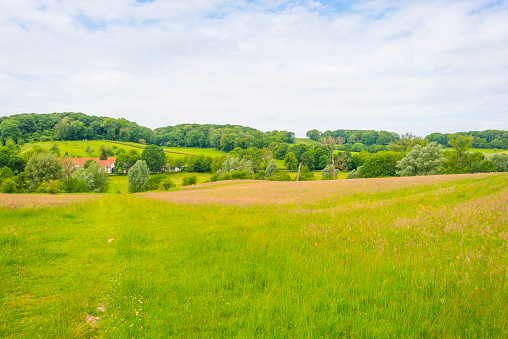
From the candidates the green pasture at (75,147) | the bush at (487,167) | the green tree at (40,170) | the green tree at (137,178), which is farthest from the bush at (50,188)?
the bush at (487,167)

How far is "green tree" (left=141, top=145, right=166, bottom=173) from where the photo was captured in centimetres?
12450

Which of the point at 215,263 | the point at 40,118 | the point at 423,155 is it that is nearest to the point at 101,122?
the point at 40,118

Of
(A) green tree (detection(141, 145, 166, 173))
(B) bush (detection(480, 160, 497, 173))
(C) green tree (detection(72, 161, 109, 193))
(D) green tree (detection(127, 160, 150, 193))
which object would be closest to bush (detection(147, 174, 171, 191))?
(D) green tree (detection(127, 160, 150, 193))

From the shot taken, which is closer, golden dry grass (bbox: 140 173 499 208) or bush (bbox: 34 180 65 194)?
golden dry grass (bbox: 140 173 499 208)

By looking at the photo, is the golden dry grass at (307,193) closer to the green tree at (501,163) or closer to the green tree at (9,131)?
the green tree at (501,163)

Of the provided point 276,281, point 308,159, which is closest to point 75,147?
point 308,159

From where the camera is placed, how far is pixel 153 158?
12562 centimetres

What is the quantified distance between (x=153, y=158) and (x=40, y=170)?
6166 centimetres

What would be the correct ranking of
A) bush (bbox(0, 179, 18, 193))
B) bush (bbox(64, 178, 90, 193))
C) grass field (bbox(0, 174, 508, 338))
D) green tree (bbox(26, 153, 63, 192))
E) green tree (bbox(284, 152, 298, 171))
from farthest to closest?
green tree (bbox(284, 152, 298, 171))
green tree (bbox(26, 153, 63, 192))
bush (bbox(64, 178, 90, 193))
bush (bbox(0, 179, 18, 193))
grass field (bbox(0, 174, 508, 338))

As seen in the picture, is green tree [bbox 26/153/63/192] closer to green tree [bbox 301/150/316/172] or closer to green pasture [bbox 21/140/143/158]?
green pasture [bbox 21/140/143/158]

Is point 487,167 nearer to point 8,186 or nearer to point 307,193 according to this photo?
point 307,193

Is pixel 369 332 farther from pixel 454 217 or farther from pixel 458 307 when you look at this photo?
pixel 454 217

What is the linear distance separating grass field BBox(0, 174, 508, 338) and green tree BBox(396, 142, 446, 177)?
67073 millimetres

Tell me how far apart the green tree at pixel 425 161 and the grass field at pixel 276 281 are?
67073mm
